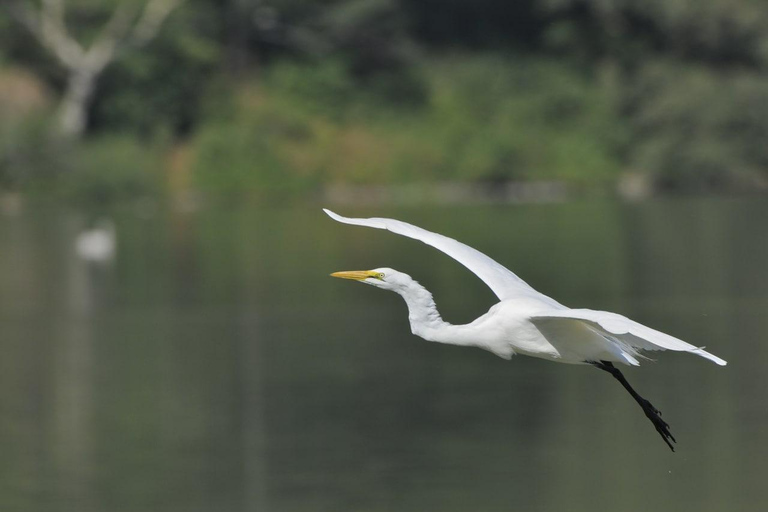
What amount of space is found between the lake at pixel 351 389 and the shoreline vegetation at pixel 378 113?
8.64 meters

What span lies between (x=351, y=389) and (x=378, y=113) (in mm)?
24238

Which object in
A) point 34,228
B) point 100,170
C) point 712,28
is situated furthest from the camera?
point 712,28

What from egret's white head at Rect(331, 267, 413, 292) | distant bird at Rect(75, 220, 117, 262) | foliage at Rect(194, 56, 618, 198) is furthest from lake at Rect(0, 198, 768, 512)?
foliage at Rect(194, 56, 618, 198)

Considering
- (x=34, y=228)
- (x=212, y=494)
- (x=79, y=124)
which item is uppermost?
(x=79, y=124)

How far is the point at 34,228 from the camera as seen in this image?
33500 mm

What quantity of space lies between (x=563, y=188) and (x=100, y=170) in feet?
37.0

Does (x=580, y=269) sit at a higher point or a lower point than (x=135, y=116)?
lower

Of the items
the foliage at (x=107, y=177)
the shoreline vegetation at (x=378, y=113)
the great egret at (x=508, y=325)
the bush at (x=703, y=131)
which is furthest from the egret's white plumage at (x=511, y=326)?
the bush at (x=703, y=131)

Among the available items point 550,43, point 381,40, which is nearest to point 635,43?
point 550,43

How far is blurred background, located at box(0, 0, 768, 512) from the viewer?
43.1 feet

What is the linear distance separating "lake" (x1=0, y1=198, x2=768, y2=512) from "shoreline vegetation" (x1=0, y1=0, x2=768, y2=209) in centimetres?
864

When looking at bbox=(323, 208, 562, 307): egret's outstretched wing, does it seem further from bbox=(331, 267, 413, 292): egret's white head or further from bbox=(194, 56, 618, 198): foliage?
bbox=(194, 56, 618, 198): foliage

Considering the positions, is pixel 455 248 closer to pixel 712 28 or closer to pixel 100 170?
pixel 100 170

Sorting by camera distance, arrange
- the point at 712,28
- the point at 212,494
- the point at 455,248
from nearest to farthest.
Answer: the point at 455,248
the point at 212,494
the point at 712,28
